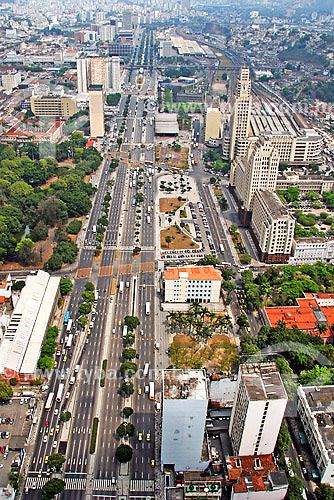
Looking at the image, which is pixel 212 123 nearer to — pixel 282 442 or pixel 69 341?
pixel 69 341

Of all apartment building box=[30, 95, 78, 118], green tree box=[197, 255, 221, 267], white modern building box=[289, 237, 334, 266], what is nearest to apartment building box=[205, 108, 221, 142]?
apartment building box=[30, 95, 78, 118]

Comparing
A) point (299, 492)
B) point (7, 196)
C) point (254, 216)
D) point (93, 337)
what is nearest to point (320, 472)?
point (299, 492)

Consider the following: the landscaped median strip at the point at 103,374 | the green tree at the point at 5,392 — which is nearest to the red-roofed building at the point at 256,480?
the landscaped median strip at the point at 103,374

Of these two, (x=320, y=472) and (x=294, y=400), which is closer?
(x=320, y=472)

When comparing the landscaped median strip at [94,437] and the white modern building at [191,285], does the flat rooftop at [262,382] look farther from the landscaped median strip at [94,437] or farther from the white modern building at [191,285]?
the white modern building at [191,285]

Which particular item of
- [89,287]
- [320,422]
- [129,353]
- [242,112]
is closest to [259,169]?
[242,112]

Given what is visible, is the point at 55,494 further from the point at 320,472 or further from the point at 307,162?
the point at 307,162
